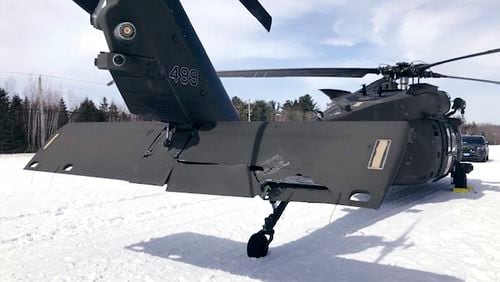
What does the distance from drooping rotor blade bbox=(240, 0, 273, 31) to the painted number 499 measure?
3.16 feet

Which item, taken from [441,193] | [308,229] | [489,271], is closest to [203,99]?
[308,229]

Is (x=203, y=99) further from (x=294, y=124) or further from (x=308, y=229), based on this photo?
(x=308, y=229)

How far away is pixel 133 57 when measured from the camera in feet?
13.4

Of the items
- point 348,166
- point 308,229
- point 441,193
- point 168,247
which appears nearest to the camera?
point 348,166

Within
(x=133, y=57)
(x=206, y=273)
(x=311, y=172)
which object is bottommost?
(x=206, y=273)

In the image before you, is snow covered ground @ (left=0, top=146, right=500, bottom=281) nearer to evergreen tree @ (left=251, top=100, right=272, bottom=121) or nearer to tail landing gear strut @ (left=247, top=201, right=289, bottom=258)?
tail landing gear strut @ (left=247, top=201, right=289, bottom=258)

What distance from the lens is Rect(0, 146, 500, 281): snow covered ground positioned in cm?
496

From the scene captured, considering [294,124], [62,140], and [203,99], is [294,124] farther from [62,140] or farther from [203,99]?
[62,140]

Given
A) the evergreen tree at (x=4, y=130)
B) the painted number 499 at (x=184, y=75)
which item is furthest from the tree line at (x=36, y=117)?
the painted number 499 at (x=184, y=75)

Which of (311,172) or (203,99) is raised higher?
(203,99)

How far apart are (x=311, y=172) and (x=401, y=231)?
4.41 m

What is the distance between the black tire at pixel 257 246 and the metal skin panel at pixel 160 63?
170 cm

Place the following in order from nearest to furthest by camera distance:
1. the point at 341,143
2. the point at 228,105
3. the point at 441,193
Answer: the point at 341,143, the point at 228,105, the point at 441,193

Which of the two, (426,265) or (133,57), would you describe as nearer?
(133,57)
